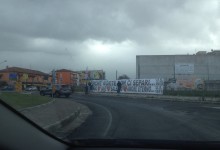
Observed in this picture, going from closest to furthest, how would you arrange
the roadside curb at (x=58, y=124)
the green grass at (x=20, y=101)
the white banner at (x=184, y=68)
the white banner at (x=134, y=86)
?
1. the roadside curb at (x=58, y=124)
2. the green grass at (x=20, y=101)
3. the white banner at (x=134, y=86)
4. the white banner at (x=184, y=68)

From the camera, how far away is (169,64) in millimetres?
80688

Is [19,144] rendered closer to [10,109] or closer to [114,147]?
[10,109]

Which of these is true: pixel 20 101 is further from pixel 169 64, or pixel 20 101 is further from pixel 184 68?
pixel 169 64

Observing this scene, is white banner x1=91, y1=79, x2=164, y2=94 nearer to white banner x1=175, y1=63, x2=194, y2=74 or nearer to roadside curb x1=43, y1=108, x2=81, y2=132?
white banner x1=175, y1=63, x2=194, y2=74

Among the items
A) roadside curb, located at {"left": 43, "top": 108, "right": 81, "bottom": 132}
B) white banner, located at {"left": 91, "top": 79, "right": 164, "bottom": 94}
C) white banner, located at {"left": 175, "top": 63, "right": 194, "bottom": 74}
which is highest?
white banner, located at {"left": 175, "top": 63, "right": 194, "bottom": 74}

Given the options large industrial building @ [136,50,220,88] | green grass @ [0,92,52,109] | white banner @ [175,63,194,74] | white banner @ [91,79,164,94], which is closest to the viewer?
green grass @ [0,92,52,109]

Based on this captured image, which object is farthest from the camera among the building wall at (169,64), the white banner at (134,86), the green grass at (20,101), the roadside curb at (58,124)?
the building wall at (169,64)

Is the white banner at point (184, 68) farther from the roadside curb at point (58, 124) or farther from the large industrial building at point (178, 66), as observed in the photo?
the roadside curb at point (58, 124)

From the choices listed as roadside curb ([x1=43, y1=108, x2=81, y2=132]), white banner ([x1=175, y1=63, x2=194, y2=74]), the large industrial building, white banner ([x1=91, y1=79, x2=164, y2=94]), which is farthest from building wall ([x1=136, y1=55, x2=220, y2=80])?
roadside curb ([x1=43, y1=108, x2=81, y2=132])

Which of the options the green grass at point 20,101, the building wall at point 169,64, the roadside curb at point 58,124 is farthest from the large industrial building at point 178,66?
the roadside curb at point 58,124

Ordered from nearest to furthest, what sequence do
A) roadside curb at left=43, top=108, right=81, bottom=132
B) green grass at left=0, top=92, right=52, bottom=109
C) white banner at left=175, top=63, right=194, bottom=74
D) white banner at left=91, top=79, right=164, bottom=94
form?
roadside curb at left=43, top=108, right=81, bottom=132, green grass at left=0, top=92, right=52, bottom=109, white banner at left=91, top=79, right=164, bottom=94, white banner at left=175, top=63, right=194, bottom=74

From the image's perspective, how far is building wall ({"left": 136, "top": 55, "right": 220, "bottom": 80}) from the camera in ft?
250

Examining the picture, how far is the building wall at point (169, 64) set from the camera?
7625 cm

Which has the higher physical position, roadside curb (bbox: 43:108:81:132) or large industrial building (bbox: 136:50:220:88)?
large industrial building (bbox: 136:50:220:88)
